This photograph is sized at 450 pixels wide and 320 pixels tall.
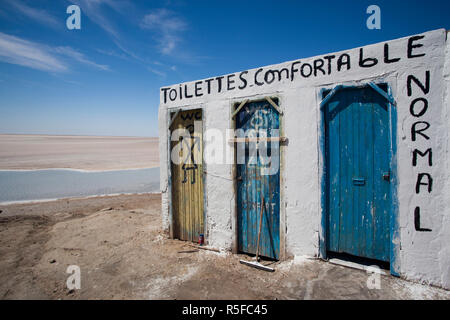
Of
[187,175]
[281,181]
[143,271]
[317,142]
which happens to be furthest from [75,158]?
[317,142]

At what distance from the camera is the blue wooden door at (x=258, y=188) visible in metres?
4.36

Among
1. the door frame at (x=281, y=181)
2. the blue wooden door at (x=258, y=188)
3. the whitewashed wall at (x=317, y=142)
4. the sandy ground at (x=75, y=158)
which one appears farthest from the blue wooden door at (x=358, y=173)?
the sandy ground at (x=75, y=158)

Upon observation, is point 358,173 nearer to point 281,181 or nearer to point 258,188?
point 281,181

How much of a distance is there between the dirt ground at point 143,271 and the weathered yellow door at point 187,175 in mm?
478

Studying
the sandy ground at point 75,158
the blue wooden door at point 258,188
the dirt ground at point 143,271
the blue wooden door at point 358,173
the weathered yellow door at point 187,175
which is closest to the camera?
the dirt ground at point 143,271

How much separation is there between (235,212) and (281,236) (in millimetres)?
1035

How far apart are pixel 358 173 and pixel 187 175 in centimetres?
357

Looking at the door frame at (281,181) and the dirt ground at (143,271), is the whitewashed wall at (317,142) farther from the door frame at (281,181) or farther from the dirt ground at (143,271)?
the dirt ground at (143,271)

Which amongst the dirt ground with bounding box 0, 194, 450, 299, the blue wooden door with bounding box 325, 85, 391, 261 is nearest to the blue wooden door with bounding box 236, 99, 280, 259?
the dirt ground with bounding box 0, 194, 450, 299

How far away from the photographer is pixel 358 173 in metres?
3.63

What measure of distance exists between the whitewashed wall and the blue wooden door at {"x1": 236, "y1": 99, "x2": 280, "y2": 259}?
0.69 ft

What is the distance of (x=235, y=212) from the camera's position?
4773 mm

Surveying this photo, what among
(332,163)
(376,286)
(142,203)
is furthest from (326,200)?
(142,203)

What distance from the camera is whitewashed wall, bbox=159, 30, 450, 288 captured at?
305cm
